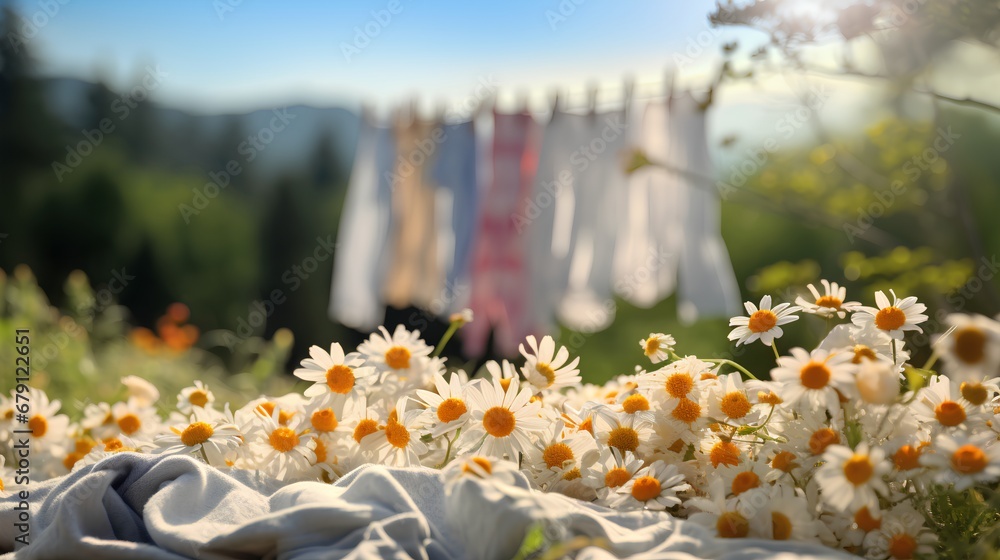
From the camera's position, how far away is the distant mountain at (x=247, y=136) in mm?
5672

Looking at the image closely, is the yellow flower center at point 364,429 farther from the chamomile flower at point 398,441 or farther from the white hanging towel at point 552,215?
the white hanging towel at point 552,215

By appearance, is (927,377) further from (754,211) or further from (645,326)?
(754,211)

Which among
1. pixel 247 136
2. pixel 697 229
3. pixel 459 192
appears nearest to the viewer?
pixel 697 229

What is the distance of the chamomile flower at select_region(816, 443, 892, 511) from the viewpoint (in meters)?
0.45

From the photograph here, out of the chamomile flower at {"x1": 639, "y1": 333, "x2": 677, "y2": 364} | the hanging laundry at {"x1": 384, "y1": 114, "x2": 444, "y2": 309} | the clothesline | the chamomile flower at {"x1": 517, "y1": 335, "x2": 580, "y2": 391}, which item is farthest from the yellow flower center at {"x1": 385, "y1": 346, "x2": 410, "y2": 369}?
the hanging laundry at {"x1": 384, "y1": 114, "x2": 444, "y2": 309}

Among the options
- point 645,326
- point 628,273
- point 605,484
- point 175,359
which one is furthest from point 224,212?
point 605,484

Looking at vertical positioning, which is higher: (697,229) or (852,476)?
(852,476)

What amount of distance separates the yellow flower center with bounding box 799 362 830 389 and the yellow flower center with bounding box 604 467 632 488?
0.15 m

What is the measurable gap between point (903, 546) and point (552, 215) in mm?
1958

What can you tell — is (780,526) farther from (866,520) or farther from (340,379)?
(340,379)

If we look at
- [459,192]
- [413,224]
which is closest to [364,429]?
[459,192]

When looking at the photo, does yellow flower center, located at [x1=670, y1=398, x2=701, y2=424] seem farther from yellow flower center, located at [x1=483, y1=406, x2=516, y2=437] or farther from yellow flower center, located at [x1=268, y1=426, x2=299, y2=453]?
yellow flower center, located at [x1=268, y1=426, x2=299, y2=453]

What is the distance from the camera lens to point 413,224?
2.61m

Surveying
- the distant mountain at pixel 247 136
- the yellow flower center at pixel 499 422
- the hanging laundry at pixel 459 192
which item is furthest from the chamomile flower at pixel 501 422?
the distant mountain at pixel 247 136
